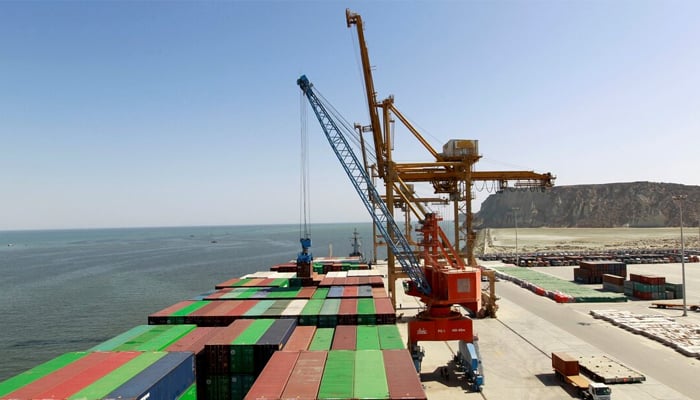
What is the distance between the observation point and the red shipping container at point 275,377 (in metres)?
15.1

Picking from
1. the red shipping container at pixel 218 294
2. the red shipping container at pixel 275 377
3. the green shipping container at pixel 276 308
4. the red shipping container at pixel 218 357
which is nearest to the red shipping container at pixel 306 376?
the red shipping container at pixel 275 377

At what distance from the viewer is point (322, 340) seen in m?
23.5

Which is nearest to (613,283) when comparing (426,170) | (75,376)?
(426,170)

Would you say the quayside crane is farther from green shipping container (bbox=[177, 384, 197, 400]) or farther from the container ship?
green shipping container (bbox=[177, 384, 197, 400])

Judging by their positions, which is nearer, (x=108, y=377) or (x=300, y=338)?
(x=108, y=377)

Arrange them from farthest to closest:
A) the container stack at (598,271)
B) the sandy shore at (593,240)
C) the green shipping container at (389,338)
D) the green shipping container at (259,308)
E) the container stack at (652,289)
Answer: the sandy shore at (593,240)
the container stack at (598,271)
the container stack at (652,289)
the green shipping container at (259,308)
the green shipping container at (389,338)

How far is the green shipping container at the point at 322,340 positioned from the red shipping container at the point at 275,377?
243 centimetres

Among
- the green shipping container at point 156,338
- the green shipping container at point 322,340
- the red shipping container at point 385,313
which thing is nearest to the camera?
A: the green shipping container at point 156,338

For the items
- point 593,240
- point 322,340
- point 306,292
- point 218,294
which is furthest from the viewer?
point 593,240

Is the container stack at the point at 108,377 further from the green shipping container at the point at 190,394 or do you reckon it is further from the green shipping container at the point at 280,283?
the green shipping container at the point at 280,283

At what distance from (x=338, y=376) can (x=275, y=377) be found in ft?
7.79

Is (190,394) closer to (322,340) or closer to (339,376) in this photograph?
(339,376)

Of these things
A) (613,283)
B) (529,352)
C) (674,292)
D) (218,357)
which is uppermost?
(218,357)

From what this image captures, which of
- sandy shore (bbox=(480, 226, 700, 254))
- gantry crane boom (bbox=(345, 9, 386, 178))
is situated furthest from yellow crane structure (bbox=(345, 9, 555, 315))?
sandy shore (bbox=(480, 226, 700, 254))
